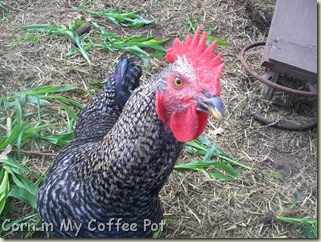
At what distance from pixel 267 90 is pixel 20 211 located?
2.21 meters

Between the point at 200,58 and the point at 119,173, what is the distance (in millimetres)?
618

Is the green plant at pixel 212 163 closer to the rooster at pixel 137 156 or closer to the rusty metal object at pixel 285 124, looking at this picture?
the rusty metal object at pixel 285 124

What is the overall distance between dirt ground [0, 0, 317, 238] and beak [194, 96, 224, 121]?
1.20 m

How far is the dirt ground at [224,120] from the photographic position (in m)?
2.78

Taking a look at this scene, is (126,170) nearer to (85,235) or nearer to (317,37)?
(85,235)

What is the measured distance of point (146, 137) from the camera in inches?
69.8

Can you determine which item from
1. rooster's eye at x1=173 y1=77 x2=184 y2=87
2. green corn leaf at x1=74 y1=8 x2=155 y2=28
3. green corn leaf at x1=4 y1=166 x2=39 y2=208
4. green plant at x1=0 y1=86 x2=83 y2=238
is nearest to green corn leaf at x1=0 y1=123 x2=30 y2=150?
green plant at x1=0 y1=86 x2=83 y2=238

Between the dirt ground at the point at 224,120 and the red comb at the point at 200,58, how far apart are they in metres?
1.26

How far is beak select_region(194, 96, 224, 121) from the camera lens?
159cm

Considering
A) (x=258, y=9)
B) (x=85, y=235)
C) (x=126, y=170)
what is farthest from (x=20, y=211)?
(x=258, y=9)

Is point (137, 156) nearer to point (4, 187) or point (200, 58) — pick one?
point (200, 58)

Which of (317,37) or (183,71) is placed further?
(317,37)

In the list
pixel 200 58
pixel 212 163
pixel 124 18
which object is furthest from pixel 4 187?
pixel 124 18

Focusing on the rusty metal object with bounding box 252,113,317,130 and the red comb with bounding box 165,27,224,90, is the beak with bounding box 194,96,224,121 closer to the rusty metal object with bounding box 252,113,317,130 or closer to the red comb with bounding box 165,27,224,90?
the red comb with bounding box 165,27,224,90
